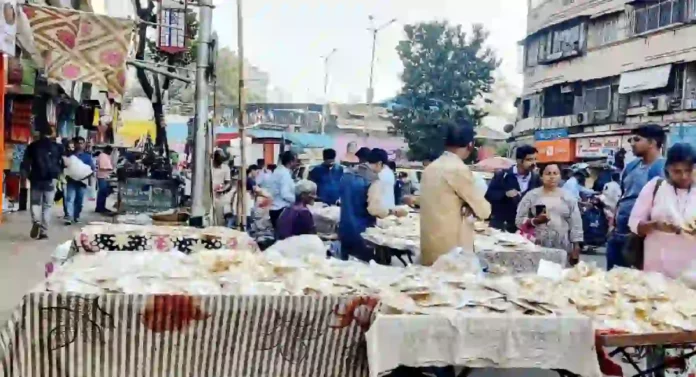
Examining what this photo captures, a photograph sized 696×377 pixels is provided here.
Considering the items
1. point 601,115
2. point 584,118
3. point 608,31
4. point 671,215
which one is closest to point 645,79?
point 601,115

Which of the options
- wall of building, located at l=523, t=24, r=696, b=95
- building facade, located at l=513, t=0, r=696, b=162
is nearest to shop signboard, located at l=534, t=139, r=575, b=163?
building facade, located at l=513, t=0, r=696, b=162

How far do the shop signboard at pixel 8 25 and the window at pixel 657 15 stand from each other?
2618 centimetres

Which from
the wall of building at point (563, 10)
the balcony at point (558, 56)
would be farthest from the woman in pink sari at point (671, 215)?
the balcony at point (558, 56)

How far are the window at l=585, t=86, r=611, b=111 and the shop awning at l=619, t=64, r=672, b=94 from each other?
71.5 inches

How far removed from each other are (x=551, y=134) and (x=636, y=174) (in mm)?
35394

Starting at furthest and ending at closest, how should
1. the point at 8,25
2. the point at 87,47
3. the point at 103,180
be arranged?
the point at 103,180 < the point at 87,47 < the point at 8,25

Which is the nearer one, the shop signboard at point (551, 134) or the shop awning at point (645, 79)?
the shop awning at point (645, 79)

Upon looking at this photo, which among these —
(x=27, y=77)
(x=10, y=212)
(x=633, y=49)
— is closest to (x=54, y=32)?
(x=27, y=77)

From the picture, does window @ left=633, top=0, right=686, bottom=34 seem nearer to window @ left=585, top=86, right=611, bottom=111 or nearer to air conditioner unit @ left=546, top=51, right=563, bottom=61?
window @ left=585, top=86, right=611, bottom=111

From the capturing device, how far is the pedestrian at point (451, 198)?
5.89 meters

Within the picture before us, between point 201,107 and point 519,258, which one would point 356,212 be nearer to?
point 519,258

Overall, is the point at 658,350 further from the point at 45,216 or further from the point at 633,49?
the point at 633,49

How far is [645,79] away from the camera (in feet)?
113

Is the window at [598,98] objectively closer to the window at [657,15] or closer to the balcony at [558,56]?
the balcony at [558,56]
